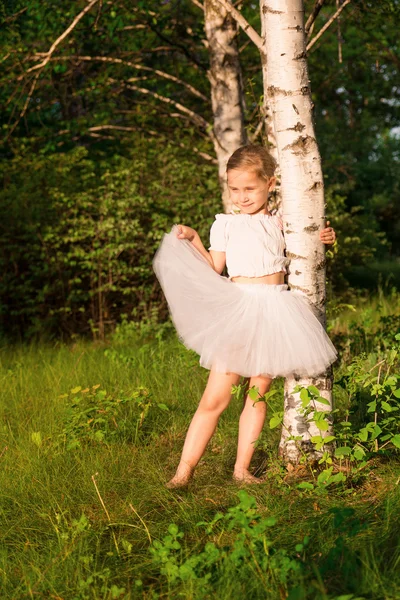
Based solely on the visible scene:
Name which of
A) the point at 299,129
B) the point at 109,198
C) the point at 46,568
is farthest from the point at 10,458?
the point at 109,198

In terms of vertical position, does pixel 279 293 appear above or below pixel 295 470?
above

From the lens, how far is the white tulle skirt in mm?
3629

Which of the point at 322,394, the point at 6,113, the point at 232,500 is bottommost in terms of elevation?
the point at 232,500

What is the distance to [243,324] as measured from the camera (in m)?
3.65

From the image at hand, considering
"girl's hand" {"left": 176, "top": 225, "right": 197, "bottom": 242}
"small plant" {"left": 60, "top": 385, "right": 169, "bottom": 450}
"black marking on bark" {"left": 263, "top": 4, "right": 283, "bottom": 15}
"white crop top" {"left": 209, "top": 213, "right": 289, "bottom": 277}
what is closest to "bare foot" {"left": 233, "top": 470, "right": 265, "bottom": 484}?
"small plant" {"left": 60, "top": 385, "right": 169, "bottom": 450}

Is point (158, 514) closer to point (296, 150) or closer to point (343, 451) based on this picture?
point (343, 451)

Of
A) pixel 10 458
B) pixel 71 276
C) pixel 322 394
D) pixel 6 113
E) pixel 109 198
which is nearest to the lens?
pixel 322 394

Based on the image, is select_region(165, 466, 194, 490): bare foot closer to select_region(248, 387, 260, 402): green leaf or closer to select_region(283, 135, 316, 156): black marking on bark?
select_region(248, 387, 260, 402): green leaf

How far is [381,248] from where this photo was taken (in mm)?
19672

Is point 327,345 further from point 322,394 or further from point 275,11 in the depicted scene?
point 275,11

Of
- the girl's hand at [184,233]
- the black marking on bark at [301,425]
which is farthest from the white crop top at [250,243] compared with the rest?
the black marking on bark at [301,425]

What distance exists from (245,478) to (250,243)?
4.17 feet

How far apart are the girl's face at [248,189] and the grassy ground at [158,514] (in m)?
1.40

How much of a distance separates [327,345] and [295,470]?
738 mm
